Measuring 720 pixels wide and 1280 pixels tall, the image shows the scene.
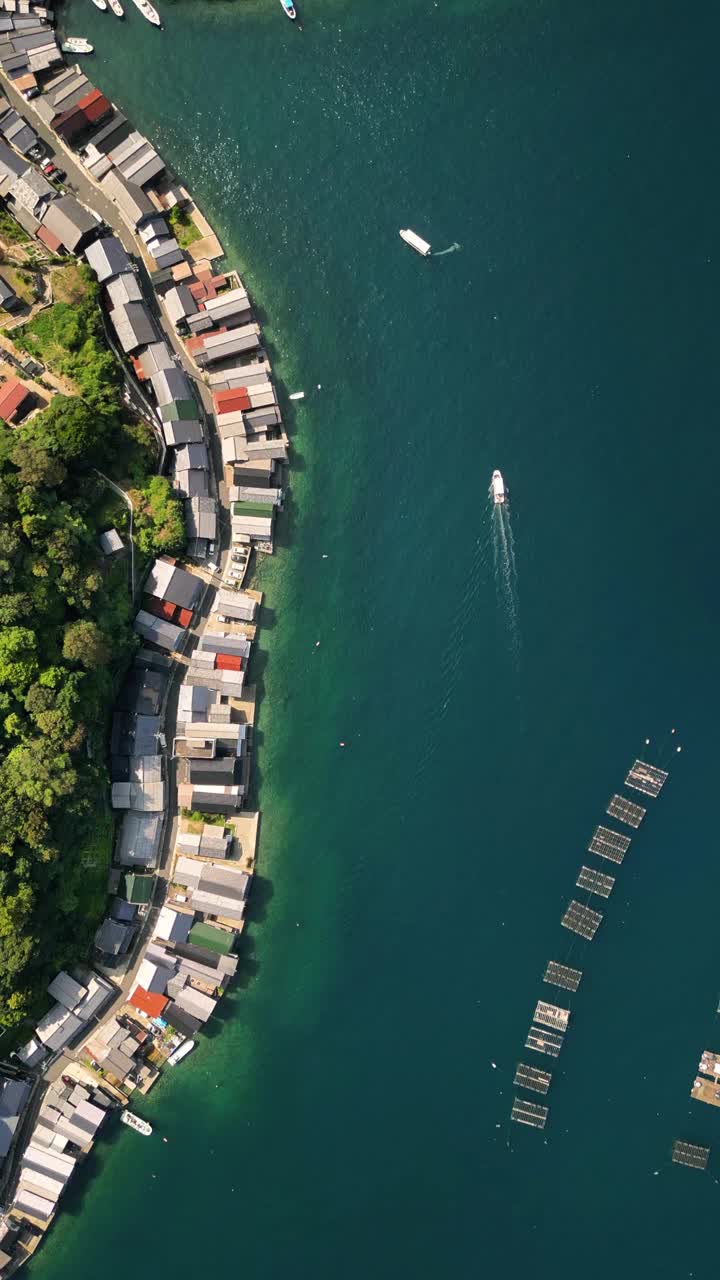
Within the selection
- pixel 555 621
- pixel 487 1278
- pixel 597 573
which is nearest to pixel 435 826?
pixel 555 621

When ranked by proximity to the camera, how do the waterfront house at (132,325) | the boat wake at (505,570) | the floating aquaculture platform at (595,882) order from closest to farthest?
1. the waterfront house at (132,325)
2. the floating aquaculture platform at (595,882)
3. the boat wake at (505,570)

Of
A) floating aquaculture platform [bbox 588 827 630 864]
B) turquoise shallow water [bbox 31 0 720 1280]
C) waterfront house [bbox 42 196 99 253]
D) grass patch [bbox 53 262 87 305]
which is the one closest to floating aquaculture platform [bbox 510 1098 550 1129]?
turquoise shallow water [bbox 31 0 720 1280]

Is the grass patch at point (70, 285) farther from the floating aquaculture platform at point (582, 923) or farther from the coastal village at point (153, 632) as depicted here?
the floating aquaculture platform at point (582, 923)

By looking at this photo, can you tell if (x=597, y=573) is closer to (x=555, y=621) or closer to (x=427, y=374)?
(x=555, y=621)

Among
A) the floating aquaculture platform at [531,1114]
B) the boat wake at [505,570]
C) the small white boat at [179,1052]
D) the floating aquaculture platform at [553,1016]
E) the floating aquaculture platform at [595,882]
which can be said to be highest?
the boat wake at [505,570]

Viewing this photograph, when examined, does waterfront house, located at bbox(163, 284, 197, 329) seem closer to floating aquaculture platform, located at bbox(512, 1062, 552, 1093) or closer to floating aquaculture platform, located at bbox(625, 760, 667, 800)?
floating aquaculture platform, located at bbox(625, 760, 667, 800)

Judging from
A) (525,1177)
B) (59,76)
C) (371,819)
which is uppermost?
(59,76)

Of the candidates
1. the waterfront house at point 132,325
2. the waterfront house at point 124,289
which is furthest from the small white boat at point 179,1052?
the waterfront house at point 124,289
